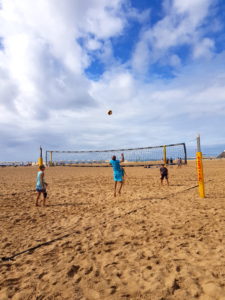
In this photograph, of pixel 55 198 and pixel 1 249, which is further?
pixel 55 198

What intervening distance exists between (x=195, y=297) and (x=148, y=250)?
46.7 inches

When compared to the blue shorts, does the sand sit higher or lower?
lower

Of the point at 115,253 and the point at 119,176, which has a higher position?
the point at 119,176

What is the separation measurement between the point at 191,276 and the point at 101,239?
182cm

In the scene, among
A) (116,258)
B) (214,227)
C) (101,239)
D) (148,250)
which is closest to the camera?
(116,258)

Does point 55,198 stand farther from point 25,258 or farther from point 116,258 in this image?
point 116,258

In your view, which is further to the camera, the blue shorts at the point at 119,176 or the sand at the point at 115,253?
the blue shorts at the point at 119,176

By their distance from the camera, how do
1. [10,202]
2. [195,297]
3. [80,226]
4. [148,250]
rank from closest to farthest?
[195,297] < [148,250] < [80,226] < [10,202]

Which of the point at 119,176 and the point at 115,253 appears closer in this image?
the point at 115,253

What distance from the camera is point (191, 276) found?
266 centimetres

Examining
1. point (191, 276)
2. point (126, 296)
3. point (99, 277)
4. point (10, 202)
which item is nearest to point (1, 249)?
point (99, 277)

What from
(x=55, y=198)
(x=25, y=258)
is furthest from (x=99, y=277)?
(x=55, y=198)

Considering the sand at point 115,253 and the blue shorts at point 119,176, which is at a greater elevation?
the blue shorts at point 119,176

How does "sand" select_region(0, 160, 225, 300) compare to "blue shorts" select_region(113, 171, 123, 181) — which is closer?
"sand" select_region(0, 160, 225, 300)
